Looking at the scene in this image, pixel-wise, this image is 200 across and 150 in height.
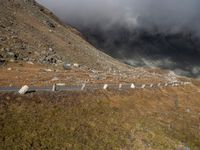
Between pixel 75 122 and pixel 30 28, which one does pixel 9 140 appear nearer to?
pixel 75 122

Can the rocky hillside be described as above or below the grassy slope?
above

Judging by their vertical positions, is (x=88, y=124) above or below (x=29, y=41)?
below

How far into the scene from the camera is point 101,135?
44.8m

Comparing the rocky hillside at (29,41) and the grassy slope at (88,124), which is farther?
the rocky hillside at (29,41)

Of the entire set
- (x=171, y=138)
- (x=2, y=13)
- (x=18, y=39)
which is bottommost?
(x=171, y=138)

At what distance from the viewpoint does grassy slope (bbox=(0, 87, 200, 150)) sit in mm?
38812

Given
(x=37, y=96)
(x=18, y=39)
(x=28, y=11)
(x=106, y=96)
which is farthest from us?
(x=28, y=11)

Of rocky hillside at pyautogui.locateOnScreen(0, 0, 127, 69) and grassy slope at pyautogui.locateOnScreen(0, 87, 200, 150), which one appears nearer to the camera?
grassy slope at pyautogui.locateOnScreen(0, 87, 200, 150)

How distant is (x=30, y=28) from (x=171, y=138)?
124m

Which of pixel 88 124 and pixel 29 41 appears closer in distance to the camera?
pixel 88 124

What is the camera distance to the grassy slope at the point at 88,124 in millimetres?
38812

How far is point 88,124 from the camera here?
47.1m

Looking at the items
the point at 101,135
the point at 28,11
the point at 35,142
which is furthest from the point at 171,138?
the point at 28,11

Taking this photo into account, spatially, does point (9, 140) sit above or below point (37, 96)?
below
